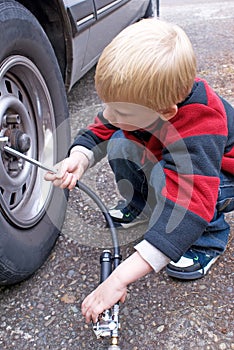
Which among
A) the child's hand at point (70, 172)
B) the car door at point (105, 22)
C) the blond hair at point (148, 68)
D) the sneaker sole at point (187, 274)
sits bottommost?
the sneaker sole at point (187, 274)

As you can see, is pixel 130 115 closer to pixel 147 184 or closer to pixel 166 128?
pixel 166 128

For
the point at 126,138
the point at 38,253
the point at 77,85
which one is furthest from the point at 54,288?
the point at 77,85

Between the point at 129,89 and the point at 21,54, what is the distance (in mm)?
537

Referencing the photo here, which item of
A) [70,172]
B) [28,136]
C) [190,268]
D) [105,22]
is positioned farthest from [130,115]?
[105,22]

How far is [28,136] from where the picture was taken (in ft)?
5.08

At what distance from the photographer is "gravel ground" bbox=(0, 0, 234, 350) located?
4.33 feet

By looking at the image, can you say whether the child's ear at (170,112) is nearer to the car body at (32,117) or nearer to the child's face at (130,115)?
the child's face at (130,115)

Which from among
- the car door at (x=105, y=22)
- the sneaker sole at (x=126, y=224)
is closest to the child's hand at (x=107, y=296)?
the sneaker sole at (x=126, y=224)

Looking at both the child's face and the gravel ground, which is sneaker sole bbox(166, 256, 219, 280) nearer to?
the gravel ground

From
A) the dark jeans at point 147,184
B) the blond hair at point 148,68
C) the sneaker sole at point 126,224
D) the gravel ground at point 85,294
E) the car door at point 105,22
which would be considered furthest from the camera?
the car door at point 105,22

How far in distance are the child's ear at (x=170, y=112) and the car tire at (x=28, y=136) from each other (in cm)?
49

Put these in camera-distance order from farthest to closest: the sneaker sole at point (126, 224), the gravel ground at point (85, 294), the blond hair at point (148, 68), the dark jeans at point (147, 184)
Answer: the sneaker sole at point (126, 224) < the dark jeans at point (147, 184) < the gravel ground at point (85, 294) < the blond hair at point (148, 68)

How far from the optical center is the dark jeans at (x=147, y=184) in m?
1.48

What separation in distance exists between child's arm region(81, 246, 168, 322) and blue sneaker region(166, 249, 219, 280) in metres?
0.34
